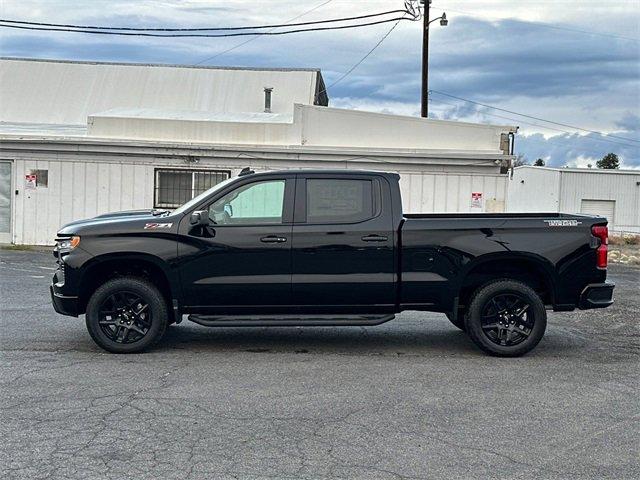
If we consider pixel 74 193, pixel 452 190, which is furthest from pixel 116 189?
pixel 452 190

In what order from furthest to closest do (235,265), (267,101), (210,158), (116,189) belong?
(267,101) → (116,189) → (210,158) → (235,265)

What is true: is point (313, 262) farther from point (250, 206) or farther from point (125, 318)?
point (125, 318)

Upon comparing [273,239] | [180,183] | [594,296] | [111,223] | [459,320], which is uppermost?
[180,183]

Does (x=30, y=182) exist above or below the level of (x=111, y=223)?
above

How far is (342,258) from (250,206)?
1.11m

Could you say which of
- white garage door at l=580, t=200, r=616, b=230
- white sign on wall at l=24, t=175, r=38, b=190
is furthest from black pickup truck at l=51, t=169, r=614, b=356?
white garage door at l=580, t=200, r=616, b=230

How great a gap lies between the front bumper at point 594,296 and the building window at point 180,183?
1265 cm

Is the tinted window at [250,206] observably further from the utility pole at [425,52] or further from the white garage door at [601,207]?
the white garage door at [601,207]

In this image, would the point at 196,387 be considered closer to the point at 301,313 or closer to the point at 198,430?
the point at 198,430

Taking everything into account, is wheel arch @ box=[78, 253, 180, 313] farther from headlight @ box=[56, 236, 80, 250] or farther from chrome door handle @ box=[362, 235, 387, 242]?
chrome door handle @ box=[362, 235, 387, 242]

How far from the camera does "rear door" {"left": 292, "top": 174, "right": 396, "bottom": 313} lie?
766 cm

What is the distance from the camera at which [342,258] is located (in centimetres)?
767

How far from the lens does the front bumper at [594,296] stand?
7.88 metres

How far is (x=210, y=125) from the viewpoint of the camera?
19531 millimetres
